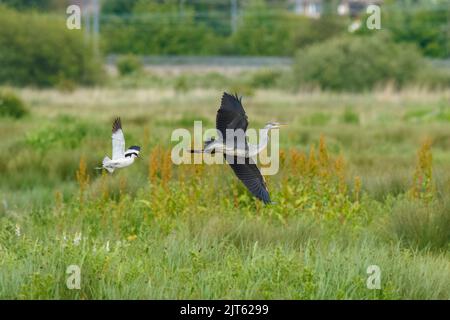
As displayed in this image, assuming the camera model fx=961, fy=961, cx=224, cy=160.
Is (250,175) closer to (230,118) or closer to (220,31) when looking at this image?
(230,118)

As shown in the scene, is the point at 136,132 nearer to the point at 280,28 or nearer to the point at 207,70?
the point at 207,70

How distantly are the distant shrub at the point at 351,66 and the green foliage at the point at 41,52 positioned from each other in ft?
28.6

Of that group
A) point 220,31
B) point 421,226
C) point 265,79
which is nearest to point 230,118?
point 421,226

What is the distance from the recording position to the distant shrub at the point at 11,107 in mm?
19844

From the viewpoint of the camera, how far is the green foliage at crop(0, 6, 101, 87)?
37.4 metres

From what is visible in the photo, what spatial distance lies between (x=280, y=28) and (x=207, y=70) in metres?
9.23

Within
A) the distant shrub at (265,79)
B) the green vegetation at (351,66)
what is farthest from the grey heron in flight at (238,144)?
the distant shrub at (265,79)

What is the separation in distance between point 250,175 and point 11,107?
16.1 m

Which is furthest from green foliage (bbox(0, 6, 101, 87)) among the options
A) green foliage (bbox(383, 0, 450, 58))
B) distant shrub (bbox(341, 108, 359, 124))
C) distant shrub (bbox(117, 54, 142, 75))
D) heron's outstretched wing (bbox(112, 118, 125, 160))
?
heron's outstretched wing (bbox(112, 118, 125, 160))

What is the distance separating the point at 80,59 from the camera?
3884 centimetres

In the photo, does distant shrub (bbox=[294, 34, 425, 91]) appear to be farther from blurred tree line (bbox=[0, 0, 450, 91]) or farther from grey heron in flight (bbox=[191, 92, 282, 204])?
grey heron in flight (bbox=[191, 92, 282, 204])

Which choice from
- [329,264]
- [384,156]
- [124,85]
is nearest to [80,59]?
[124,85]

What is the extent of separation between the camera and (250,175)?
15.8 feet
